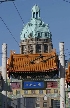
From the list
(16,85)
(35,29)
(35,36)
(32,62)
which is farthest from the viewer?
(35,29)

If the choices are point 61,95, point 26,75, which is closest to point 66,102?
point 61,95

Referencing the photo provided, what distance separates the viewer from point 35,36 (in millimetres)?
126312

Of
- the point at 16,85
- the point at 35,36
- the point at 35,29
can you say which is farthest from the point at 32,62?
the point at 35,29

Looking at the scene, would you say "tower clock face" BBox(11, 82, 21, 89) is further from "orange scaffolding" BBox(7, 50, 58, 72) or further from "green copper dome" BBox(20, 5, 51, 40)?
"green copper dome" BBox(20, 5, 51, 40)

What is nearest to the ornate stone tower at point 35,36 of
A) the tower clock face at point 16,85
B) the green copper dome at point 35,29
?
the green copper dome at point 35,29

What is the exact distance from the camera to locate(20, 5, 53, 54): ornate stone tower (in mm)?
125125

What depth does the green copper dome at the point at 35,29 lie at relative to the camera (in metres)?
126

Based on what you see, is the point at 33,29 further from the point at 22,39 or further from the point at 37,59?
the point at 37,59

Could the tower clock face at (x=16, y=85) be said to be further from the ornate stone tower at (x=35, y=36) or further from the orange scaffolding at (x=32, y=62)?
the ornate stone tower at (x=35, y=36)

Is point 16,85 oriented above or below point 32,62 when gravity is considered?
below

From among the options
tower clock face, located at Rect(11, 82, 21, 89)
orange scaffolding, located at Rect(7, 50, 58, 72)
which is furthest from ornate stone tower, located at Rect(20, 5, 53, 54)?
tower clock face, located at Rect(11, 82, 21, 89)

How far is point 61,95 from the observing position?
4531cm

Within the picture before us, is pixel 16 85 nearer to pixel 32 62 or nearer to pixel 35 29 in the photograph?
pixel 32 62

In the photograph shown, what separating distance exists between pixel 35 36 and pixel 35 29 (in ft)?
7.48
